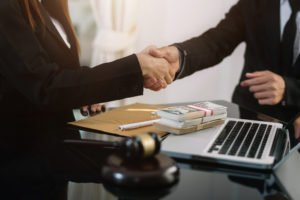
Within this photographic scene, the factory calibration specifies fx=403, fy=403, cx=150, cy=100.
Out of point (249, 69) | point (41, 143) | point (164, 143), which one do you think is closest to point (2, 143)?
point (41, 143)

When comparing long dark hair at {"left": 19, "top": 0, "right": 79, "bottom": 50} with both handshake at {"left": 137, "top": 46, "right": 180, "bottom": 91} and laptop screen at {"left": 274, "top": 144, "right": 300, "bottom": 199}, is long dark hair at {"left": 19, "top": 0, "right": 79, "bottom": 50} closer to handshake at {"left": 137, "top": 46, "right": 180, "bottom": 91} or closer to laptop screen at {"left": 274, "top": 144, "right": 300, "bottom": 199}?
handshake at {"left": 137, "top": 46, "right": 180, "bottom": 91}

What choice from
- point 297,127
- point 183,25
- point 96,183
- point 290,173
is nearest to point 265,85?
point 297,127

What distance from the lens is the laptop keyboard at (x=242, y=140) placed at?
773 mm

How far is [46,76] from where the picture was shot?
93 cm

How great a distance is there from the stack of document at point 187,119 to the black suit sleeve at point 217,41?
67cm

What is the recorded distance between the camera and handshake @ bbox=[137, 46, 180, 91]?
1051mm

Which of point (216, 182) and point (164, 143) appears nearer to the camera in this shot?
point (216, 182)

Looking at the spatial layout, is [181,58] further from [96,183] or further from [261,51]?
[96,183]

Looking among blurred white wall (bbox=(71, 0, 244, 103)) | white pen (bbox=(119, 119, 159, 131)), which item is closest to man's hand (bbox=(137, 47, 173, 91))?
white pen (bbox=(119, 119, 159, 131))

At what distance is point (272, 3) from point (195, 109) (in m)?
0.88

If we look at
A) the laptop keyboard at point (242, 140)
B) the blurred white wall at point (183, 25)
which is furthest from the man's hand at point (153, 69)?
the blurred white wall at point (183, 25)

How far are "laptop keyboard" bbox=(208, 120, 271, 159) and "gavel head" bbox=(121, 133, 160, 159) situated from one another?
0.66ft

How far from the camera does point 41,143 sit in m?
0.91

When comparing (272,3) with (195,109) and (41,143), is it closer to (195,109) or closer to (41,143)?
(195,109)
